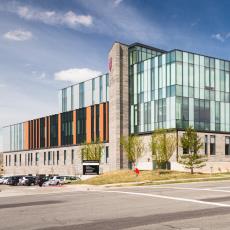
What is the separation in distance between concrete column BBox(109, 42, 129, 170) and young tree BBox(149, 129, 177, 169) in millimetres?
11823

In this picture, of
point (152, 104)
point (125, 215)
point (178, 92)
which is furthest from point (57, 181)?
point (125, 215)

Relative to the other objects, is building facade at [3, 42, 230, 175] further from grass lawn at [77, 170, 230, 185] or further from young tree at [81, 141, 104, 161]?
grass lawn at [77, 170, 230, 185]

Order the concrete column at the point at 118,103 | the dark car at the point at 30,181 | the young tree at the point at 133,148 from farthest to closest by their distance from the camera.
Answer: the concrete column at the point at 118,103, the dark car at the point at 30,181, the young tree at the point at 133,148

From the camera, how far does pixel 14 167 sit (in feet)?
324

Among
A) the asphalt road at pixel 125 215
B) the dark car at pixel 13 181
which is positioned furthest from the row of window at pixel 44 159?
the asphalt road at pixel 125 215

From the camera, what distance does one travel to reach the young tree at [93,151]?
6347 centimetres

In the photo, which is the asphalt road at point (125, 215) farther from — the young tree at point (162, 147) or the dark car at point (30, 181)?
the dark car at point (30, 181)

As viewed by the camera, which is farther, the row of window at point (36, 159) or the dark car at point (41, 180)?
the row of window at point (36, 159)

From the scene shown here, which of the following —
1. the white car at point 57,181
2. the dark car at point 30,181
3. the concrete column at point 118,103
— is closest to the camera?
the white car at point 57,181

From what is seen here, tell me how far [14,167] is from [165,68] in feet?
178

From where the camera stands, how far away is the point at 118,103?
62.6m

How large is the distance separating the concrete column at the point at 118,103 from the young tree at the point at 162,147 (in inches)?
465

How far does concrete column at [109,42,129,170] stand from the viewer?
6178 centimetres

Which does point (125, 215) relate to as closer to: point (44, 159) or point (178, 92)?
point (178, 92)
